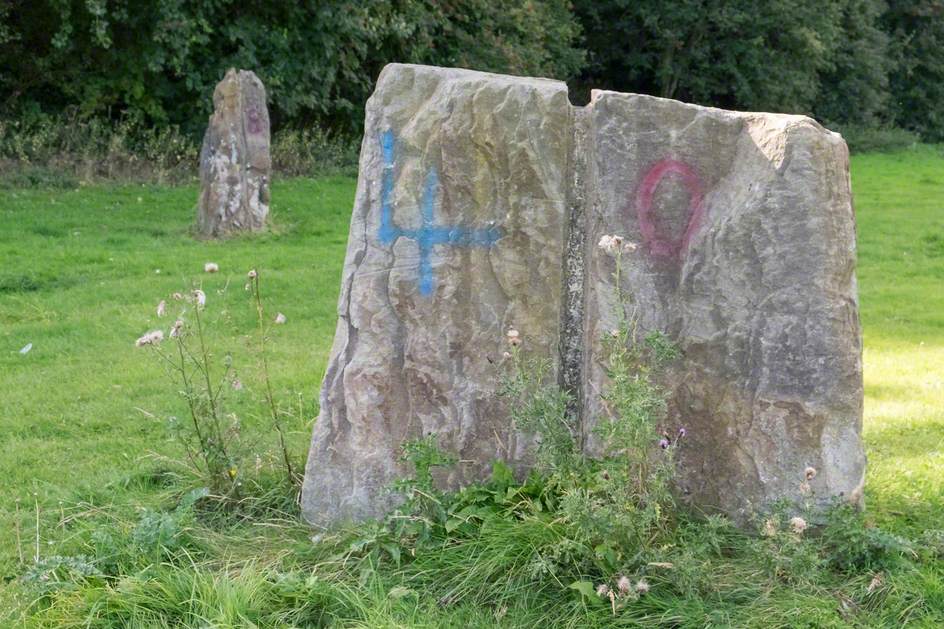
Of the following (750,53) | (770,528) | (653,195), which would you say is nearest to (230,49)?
(750,53)

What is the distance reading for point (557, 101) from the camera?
4.18 meters

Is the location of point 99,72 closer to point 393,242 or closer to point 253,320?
point 253,320

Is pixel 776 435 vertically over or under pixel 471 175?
under

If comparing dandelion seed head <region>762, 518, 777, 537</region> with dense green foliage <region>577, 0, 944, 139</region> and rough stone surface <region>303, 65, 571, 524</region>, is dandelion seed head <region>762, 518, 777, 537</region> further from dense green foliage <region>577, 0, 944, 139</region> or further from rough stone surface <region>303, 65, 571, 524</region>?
dense green foliage <region>577, 0, 944, 139</region>

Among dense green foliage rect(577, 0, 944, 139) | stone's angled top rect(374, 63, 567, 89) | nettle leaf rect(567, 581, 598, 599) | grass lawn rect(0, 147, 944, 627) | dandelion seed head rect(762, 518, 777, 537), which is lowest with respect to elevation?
grass lawn rect(0, 147, 944, 627)

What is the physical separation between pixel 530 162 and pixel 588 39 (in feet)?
84.3

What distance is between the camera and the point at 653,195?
413 centimetres

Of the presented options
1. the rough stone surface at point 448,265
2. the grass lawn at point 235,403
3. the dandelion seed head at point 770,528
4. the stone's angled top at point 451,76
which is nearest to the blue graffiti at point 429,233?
the rough stone surface at point 448,265

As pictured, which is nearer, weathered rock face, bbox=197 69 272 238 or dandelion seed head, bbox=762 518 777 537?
dandelion seed head, bbox=762 518 777 537

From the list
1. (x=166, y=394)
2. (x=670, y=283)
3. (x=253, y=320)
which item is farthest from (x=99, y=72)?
(x=670, y=283)

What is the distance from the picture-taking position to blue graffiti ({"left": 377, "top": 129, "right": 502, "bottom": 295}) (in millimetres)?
4172

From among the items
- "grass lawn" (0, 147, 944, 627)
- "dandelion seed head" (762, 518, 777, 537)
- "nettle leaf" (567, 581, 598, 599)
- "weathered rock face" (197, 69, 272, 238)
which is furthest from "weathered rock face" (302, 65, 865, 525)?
"weathered rock face" (197, 69, 272, 238)

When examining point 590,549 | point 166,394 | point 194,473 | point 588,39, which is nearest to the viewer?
point 590,549

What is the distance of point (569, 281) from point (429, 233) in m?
0.60
